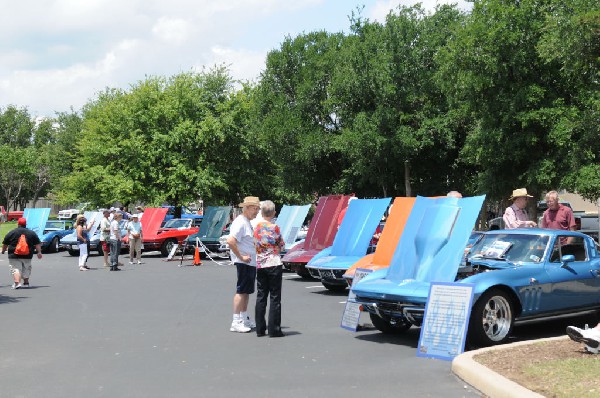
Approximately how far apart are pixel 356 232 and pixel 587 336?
7.96 metres

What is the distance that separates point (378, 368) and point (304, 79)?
1513 inches

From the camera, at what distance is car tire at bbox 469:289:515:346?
8.37 metres

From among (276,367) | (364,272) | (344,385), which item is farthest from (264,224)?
(344,385)

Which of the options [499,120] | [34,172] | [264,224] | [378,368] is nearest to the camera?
[378,368]

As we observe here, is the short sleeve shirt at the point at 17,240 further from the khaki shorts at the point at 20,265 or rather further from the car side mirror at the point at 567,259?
the car side mirror at the point at 567,259

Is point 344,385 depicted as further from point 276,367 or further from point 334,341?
point 334,341

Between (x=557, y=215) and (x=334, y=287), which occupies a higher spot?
(x=557, y=215)

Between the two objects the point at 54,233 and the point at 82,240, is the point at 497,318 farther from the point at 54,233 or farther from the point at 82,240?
the point at 54,233

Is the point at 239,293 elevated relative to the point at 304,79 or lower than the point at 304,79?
lower

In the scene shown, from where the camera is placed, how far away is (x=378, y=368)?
755 centimetres

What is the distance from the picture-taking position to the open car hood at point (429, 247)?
9.09 m

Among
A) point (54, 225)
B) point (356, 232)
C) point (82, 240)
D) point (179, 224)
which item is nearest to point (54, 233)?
point (54, 225)

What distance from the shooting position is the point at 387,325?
32.3ft

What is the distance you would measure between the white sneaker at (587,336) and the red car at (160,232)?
2333 cm
